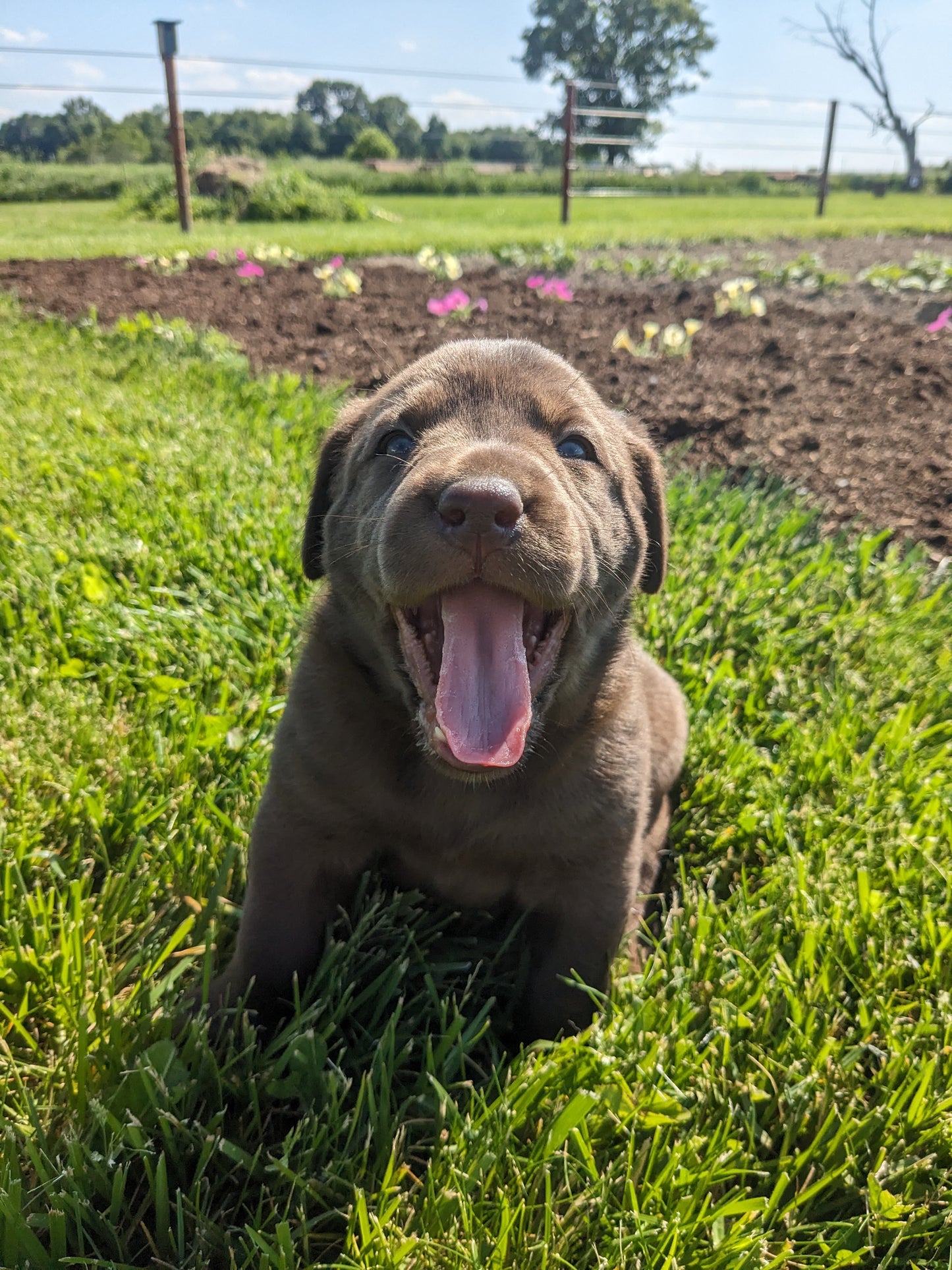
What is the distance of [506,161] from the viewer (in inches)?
1991

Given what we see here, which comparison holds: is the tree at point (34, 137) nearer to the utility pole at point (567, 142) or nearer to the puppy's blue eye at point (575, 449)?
the utility pole at point (567, 142)

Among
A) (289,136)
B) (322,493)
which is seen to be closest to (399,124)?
(289,136)

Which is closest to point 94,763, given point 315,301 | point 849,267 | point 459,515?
point 459,515

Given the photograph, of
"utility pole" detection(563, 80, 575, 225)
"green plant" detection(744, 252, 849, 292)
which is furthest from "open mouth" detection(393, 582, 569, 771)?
"utility pole" detection(563, 80, 575, 225)

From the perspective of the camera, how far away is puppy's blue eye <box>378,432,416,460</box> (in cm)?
192

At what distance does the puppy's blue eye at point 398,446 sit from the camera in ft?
6.29

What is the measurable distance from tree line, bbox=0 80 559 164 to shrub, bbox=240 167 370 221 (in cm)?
249

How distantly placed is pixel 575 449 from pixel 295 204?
19637 millimetres

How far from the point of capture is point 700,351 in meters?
6.21

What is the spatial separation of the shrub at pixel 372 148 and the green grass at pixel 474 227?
18901 mm

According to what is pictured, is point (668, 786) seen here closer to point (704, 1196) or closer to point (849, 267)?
point (704, 1196)

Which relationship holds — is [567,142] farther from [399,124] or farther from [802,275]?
[399,124]

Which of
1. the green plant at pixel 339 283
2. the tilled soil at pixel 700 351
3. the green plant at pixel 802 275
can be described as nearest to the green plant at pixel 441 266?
the tilled soil at pixel 700 351

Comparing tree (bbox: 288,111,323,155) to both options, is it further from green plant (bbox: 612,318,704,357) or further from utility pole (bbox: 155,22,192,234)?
green plant (bbox: 612,318,704,357)
